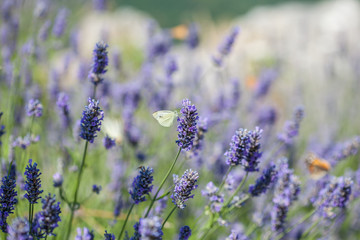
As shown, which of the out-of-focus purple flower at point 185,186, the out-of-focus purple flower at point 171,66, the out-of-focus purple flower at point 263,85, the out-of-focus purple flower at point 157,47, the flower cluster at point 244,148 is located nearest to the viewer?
the out-of-focus purple flower at point 185,186

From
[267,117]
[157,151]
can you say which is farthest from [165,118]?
[267,117]

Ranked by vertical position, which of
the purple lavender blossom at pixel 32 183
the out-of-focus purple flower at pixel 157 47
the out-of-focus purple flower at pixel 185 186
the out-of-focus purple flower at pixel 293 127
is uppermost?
the out-of-focus purple flower at pixel 157 47

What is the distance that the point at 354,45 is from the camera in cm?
700

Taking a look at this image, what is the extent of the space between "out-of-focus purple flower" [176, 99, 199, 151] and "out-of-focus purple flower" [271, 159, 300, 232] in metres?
0.60

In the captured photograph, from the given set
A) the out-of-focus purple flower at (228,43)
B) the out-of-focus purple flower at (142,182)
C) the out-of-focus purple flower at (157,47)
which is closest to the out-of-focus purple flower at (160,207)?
the out-of-focus purple flower at (142,182)

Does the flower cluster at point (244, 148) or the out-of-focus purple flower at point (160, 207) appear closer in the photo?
the flower cluster at point (244, 148)

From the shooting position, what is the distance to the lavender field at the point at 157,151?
1364 mm

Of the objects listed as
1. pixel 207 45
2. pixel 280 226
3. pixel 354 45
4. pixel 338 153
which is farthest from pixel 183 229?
pixel 207 45

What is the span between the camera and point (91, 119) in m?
1.33

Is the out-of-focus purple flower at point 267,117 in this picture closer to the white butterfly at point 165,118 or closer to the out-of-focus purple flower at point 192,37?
the out-of-focus purple flower at point 192,37

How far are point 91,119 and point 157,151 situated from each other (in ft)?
5.57

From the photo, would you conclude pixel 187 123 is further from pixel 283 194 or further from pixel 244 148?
pixel 283 194

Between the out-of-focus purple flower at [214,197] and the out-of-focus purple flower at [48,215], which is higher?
the out-of-focus purple flower at [214,197]

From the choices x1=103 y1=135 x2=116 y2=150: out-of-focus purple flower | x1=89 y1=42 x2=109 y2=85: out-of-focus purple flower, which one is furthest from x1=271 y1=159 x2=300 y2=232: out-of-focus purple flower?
x1=89 y1=42 x2=109 y2=85: out-of-focus purple flower
